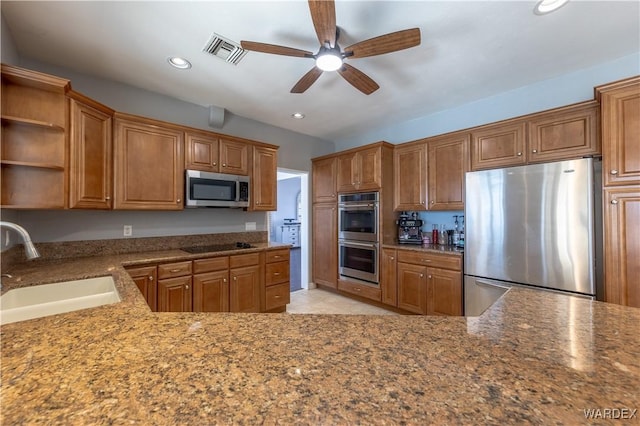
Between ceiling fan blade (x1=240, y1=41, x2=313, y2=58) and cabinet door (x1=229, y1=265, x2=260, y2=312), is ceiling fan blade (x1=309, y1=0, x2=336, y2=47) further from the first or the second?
cabinet door (x1=229, y1=265, x2=260, y2=312)

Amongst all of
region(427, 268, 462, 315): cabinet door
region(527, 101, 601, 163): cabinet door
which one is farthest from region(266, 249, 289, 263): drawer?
region(527, 101, 601, 163): cabinet door

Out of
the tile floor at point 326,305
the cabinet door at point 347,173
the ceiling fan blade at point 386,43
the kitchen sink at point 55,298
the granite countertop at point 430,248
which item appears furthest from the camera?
the cabinet door at point 347,173

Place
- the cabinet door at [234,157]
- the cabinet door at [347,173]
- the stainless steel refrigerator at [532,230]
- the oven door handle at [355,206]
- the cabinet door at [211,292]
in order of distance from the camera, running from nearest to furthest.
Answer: the stainless steel refrigerator at [532,230] < the cabinet door at [211,292] < the cabinet door at [234,157] < the oven door handle at [355,206] < the cabinet door at [347,173]

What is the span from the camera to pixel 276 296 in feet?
10.4

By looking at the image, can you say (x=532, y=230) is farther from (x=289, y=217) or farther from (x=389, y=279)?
(x=289, y=217)

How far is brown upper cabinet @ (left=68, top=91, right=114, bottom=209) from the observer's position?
2010 millimetres

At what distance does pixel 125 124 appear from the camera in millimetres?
2457

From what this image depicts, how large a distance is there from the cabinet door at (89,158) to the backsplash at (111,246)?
1.65ft

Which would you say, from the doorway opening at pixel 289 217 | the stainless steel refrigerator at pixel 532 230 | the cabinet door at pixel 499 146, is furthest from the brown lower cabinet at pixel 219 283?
the doorway opening at pixel 289 217

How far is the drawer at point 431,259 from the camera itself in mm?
2871

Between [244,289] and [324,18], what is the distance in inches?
100

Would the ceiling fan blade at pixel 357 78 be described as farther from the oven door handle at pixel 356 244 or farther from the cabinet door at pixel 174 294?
the cabinet door at pixel 174 294

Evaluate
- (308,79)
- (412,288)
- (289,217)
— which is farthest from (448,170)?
(289,217)

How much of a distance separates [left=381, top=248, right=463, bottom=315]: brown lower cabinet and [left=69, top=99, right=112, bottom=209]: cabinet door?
3083 mm
